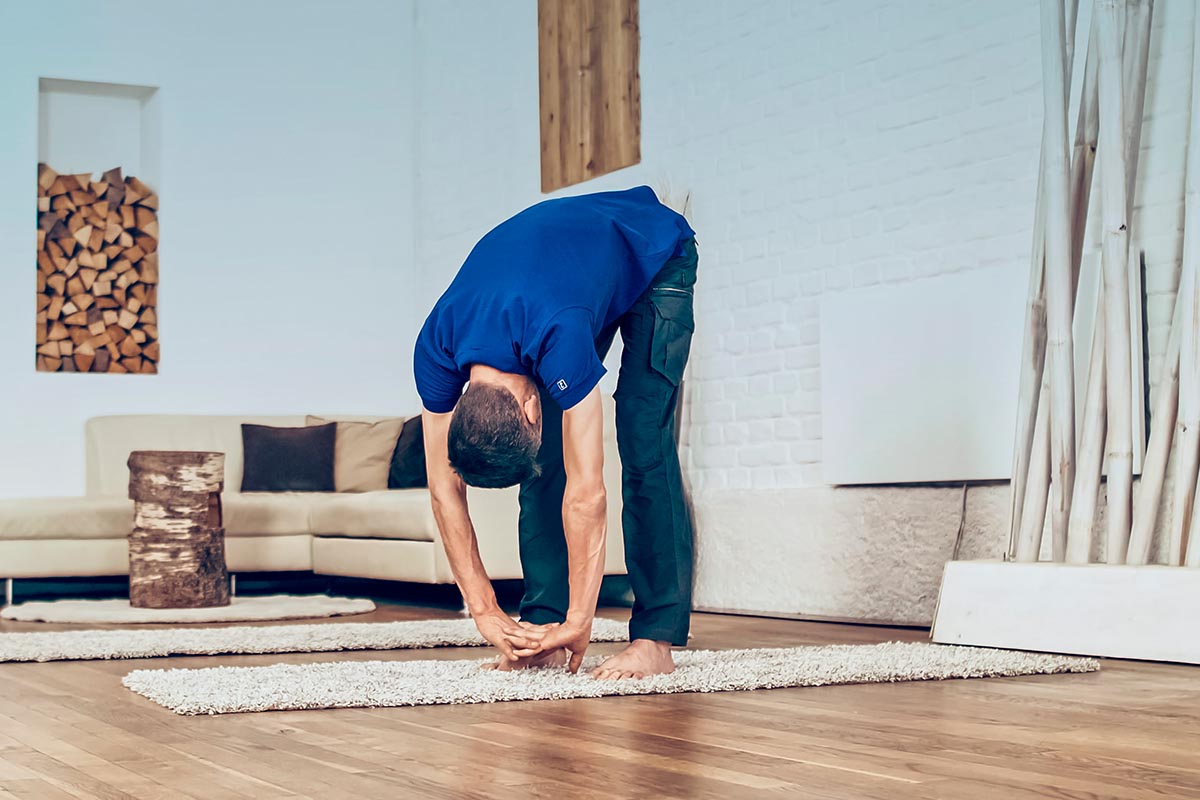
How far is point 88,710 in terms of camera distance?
2543 mm

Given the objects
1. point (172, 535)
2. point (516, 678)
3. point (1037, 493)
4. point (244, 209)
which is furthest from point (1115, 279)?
point (244, 209)

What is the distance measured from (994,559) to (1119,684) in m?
1.07

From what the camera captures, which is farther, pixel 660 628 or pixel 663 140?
pixel 663 140

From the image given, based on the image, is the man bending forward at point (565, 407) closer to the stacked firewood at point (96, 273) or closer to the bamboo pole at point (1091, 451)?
the bamboo pole at point (1091, 451)

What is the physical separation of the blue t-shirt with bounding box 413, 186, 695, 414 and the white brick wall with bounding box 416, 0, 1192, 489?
1578 millimetres

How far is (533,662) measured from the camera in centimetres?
293

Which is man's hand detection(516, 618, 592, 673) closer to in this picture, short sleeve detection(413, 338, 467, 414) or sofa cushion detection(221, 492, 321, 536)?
short sleeve detection(413, 338, 467, 414)

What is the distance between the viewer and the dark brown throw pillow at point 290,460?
21.2 feet

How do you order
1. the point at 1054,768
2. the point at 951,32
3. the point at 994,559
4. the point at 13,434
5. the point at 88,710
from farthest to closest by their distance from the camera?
1. the point at 13,434
2. the point at 951,32
3. the point at 994,559
4. the point at 88,710
5. the point at 1054,768

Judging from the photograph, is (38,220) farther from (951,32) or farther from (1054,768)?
(1054,768)

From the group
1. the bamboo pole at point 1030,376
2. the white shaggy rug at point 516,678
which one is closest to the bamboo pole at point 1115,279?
the bamboo pole at point 1030,376

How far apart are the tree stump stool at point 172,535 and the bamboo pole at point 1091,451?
9.99 ft

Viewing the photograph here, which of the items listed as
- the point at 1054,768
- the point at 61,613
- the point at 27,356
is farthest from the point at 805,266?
the point at 27,356

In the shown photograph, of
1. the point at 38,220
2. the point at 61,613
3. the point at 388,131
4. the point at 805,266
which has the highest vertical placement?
the point at 388,131
